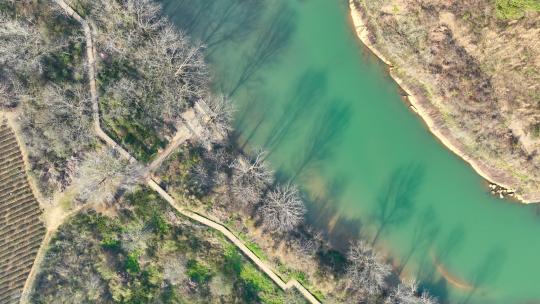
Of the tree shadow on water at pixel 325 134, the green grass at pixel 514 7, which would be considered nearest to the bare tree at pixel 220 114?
the tree shadow on water at pixel 325 134

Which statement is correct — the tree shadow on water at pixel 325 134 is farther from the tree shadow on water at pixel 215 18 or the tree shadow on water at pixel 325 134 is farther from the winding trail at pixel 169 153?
the tree shadow on water at pixel 215 18

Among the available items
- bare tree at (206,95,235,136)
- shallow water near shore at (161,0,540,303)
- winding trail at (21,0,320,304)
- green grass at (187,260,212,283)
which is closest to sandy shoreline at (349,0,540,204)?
shallow water near shore at (161,0,540,303)

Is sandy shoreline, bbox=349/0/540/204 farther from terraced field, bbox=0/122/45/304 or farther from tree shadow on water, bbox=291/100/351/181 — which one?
terraced field, bbox=0/122/45/304

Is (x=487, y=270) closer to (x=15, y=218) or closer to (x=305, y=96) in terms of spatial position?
(x=305, y=96)

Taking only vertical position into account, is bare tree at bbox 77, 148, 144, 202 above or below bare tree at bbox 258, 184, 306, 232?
below

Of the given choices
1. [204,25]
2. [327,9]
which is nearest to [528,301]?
[327,9]

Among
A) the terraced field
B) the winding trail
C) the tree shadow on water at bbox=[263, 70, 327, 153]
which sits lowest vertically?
the terraced field
